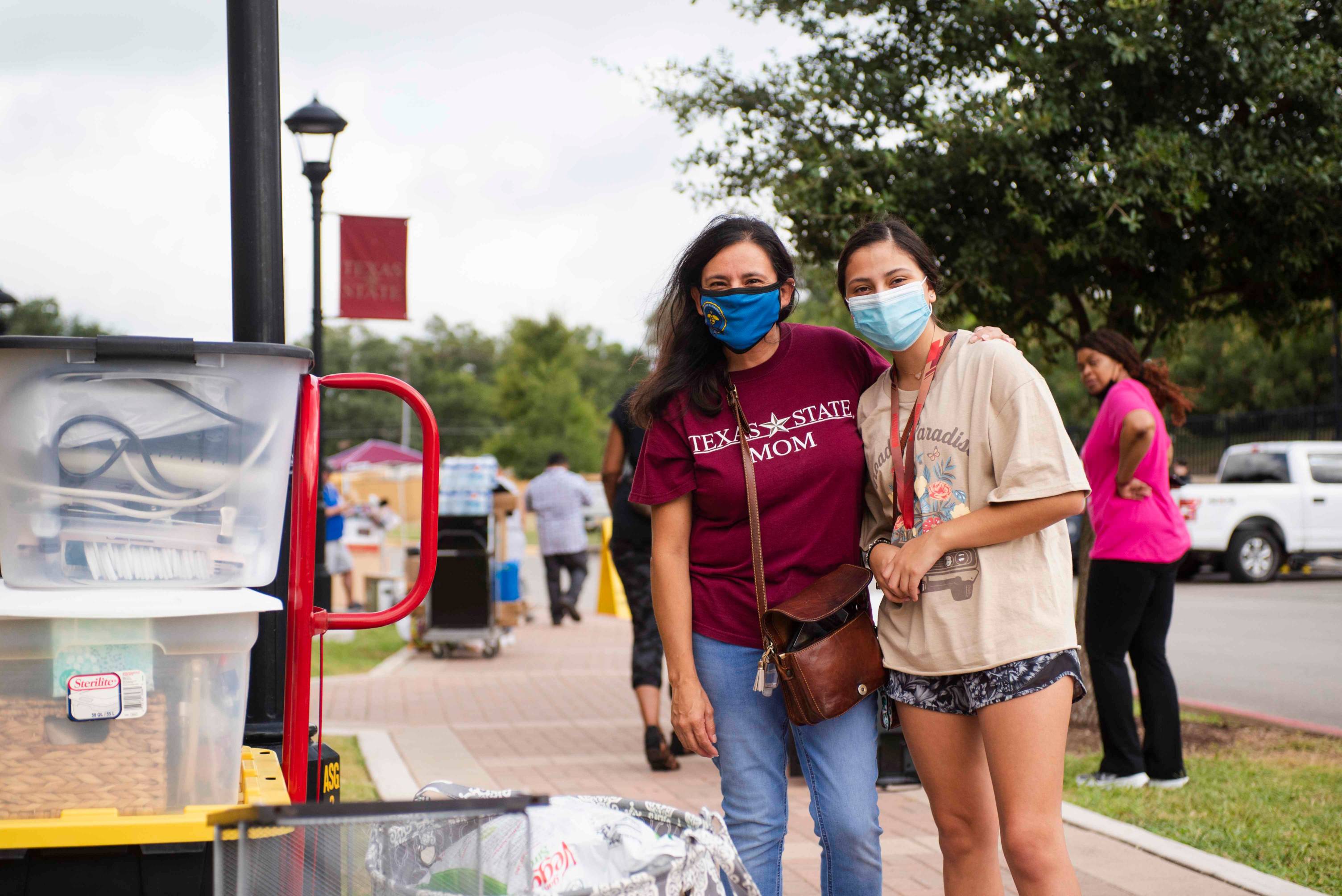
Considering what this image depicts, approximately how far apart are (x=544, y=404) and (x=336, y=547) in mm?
33719

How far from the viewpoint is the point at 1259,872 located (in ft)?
13.6

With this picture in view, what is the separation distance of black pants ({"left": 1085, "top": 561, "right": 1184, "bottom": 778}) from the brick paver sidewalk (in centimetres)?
86

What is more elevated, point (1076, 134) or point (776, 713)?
point (1076, 134)

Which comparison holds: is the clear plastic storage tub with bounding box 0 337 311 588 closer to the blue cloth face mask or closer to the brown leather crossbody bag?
the blue cloth face mask

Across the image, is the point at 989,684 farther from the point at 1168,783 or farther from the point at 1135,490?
the point at 1168,783

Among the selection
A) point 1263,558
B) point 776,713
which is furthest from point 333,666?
point 1263,558

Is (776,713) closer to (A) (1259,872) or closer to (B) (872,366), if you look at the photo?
(B) (872,366)

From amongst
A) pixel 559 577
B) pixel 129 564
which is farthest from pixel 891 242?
pixel 559 577

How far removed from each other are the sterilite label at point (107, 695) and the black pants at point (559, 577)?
12.5m

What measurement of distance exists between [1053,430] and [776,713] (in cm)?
93

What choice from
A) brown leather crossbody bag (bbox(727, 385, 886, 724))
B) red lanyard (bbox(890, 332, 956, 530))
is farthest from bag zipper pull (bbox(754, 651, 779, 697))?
red lanyard (bbox(890, 332, 956, 530))

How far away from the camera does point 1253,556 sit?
17.3 m

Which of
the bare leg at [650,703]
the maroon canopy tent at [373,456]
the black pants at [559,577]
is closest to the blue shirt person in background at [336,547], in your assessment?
the black pants at [559,577]

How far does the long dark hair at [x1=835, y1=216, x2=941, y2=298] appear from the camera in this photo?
2893mm
